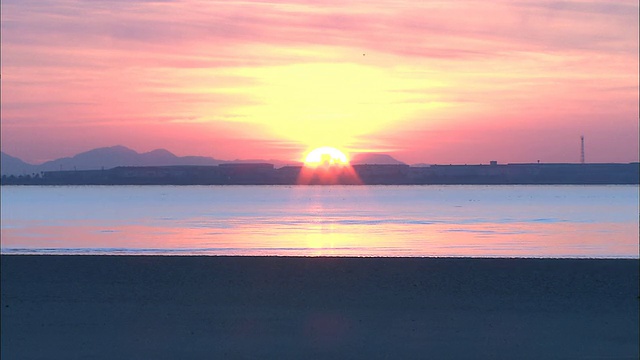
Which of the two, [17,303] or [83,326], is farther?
[17,303]

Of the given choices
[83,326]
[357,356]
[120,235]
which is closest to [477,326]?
[357,356]

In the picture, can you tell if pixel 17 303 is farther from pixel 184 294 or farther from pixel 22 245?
pixel 22 245

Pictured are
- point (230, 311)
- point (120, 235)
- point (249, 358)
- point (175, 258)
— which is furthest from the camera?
point (120, 235)

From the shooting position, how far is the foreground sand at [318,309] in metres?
9.66

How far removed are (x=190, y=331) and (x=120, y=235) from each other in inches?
1244

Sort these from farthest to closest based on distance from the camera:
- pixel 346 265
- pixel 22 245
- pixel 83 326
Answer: pixel 22 245, pixel 346 265, pixel 83 326

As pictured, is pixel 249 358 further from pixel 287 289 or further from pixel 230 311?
pixel 287 289

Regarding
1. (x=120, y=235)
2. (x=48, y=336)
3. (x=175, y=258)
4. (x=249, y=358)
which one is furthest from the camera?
(x=120, y=235)

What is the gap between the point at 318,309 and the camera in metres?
12.6

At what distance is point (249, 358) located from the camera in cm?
912

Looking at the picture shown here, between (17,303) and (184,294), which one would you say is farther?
(184,294)

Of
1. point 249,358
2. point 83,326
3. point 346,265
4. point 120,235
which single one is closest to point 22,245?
point 120,235

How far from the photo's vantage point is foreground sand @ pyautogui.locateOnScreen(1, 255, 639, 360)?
9.66 meters

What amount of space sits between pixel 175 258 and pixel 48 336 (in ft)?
31.7
